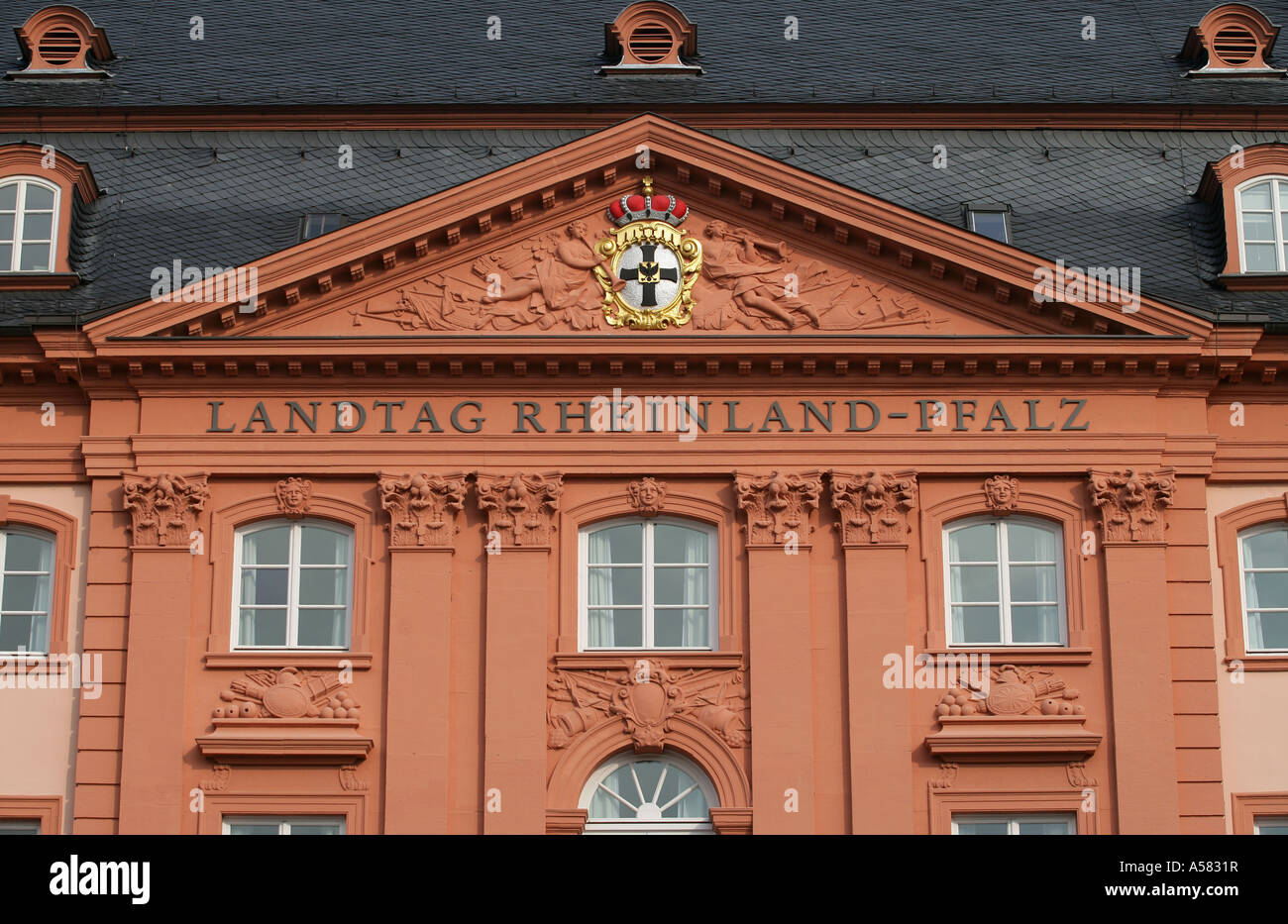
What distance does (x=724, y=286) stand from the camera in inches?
1190

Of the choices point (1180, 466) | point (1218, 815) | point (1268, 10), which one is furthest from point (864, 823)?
point (1268, 10)

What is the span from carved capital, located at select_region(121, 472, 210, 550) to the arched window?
6.04 meters

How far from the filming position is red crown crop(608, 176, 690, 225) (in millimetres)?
30453

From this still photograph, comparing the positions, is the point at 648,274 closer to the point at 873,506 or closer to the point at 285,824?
the point at 873,506

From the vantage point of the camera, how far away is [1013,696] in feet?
94.1

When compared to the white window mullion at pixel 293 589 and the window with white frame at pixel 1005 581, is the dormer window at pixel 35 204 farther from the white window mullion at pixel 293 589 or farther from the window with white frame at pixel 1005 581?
the window with white frame at pixel 1005 581

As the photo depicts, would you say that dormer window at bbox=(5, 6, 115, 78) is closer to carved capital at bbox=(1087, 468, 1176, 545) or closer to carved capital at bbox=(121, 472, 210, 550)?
carved capital at bbox=(121, 472, 210, 550)

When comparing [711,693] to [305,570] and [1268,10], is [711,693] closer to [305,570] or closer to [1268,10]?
[305,570]

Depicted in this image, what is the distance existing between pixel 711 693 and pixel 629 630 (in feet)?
4.50

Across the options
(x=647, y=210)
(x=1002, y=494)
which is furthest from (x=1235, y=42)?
(x=647, y=210)

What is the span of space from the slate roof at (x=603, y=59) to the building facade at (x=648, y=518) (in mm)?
3994

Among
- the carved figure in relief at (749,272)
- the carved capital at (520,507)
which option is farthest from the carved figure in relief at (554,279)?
the carved capital at (520,507)

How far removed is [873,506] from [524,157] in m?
7.40

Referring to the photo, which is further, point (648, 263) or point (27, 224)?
point (27, 224)
